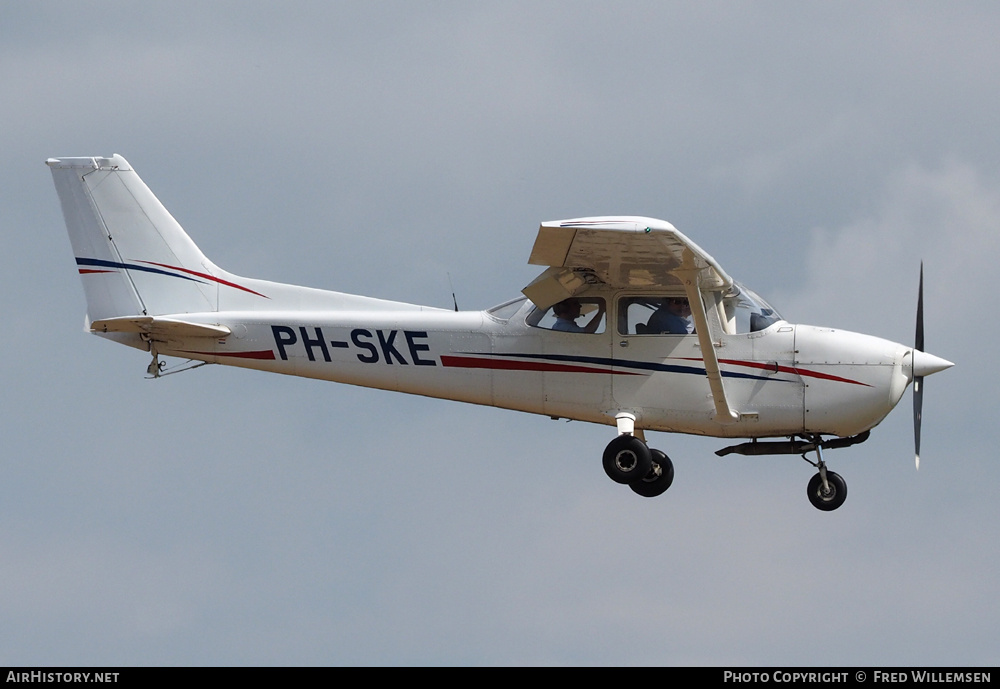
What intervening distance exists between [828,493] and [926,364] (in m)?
1.77

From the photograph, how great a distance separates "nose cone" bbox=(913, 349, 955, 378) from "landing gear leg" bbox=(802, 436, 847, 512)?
4.28 feet

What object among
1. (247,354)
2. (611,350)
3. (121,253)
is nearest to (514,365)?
(611,350)

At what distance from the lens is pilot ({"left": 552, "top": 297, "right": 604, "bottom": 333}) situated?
58.3ft

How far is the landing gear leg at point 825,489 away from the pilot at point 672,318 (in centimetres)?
193

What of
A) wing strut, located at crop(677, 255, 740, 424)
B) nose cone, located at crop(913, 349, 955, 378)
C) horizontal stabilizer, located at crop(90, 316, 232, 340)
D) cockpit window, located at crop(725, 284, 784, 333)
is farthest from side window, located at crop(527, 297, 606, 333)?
horizontal stabilizer, located at crop(90, 316, 232, 340)

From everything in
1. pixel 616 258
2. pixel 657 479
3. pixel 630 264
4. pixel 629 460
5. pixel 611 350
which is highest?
pixel 616 258

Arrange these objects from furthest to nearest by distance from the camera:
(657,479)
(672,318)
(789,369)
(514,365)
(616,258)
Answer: (657,479), (514,365), (672,318), (789,369), (616,258)

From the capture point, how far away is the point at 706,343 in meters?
17.0

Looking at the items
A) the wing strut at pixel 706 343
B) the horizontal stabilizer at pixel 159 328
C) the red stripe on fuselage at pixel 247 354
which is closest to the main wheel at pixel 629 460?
the wing strut at pixel 706 343

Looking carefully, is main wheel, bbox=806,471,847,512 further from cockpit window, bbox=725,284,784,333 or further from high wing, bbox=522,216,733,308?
high wing, bbox=522,216,733,308

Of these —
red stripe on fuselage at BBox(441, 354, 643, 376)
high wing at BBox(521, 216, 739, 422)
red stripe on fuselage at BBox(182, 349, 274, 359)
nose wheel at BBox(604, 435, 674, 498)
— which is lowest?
nose wheel at BBox(604, 435, 674, 498)

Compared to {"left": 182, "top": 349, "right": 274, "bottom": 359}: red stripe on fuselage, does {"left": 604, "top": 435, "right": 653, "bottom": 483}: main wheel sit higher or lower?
lower

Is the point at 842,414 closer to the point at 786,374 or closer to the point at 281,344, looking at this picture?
the point at 786,374

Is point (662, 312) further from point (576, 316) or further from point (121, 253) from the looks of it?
point (121, 253)
